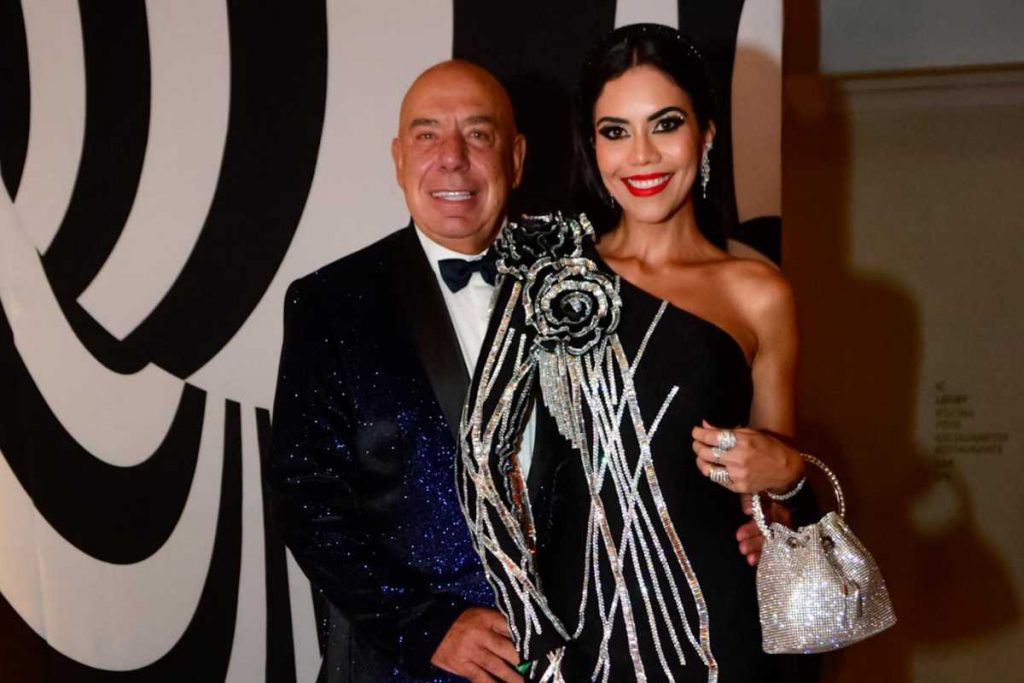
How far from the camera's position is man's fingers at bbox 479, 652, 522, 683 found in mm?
1700

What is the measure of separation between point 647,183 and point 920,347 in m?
2.32

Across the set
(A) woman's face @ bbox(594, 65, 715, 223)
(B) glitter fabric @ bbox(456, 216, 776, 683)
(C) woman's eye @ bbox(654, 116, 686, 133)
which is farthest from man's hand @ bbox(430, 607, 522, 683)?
(C) woman's eye @ bbox(654, 116, 686, 133)

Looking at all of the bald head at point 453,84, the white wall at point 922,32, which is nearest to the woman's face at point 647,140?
the bald head at point 453,84

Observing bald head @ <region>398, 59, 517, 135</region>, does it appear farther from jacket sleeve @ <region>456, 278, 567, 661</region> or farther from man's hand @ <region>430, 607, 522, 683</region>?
man's hand @ <region>430, 607, 522, 683</region>

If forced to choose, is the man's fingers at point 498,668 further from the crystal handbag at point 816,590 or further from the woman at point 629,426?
the crystal handbag at point 816,590

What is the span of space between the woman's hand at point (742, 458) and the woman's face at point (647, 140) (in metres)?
0.32

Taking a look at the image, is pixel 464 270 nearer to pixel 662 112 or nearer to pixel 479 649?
pixel 662 112

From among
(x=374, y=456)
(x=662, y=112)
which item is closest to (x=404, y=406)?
(x=374, y=456)

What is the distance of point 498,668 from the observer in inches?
67.9

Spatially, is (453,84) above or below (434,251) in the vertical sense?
above

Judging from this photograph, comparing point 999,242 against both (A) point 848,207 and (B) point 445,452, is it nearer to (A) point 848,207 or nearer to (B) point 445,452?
(A) point 848,207

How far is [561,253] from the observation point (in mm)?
1655

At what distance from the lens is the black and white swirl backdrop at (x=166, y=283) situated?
2.71 m

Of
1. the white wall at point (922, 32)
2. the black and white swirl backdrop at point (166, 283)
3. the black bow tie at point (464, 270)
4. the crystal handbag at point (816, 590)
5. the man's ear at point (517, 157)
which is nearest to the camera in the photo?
the crystal handbag at point (816, 590)
